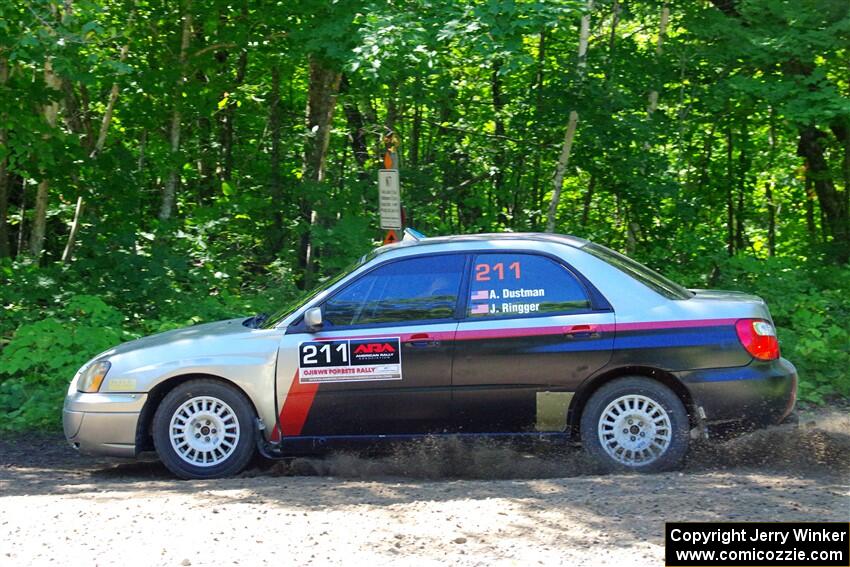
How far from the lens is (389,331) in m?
6.98

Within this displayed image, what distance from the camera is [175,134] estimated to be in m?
14.5

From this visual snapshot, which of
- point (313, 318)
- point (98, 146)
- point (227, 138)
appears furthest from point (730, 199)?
point (313, 318)

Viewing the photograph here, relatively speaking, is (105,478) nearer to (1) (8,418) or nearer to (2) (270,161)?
(1) (8,418)

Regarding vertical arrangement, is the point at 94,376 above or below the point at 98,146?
below

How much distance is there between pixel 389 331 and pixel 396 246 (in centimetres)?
72

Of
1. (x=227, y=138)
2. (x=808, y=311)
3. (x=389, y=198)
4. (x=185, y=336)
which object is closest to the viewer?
(x=185, y=336)

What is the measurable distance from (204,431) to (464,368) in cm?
195

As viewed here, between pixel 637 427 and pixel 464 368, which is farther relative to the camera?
pixel 464 368

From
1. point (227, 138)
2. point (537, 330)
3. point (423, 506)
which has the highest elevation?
point (227, 138)

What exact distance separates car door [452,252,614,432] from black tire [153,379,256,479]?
1.52m

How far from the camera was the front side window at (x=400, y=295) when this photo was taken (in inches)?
278

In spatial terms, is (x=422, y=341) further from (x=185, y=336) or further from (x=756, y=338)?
(x=756, y=338)

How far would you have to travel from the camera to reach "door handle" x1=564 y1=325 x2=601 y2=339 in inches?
269

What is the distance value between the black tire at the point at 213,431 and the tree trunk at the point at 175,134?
7651mm
